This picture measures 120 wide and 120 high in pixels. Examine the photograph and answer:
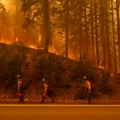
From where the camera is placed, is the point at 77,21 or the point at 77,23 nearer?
the point at 77,21

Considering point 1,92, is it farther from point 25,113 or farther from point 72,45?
point 72,45

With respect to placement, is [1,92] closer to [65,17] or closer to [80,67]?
[80,67]

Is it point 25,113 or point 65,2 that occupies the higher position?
point 65,2

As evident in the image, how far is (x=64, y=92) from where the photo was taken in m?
27.1

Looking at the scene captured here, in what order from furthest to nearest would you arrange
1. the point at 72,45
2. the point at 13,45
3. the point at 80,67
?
the point at 72,45
the point at 13,45
the point at 80,67

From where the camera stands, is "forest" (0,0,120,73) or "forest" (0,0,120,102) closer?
"forest" (0,0,120,102)

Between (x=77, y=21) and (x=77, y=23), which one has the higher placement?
(x=77, y=21)

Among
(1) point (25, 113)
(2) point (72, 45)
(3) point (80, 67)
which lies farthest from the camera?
(2) point (72, 45)

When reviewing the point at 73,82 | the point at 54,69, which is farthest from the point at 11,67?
the point at 73,82

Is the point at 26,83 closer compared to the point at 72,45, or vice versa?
the point at 26,83

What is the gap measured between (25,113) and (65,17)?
29.0 meters

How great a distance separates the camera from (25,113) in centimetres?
1350

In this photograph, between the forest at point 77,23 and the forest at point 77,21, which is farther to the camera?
the forest at point 77,21

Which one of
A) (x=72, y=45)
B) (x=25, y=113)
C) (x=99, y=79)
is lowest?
(x=25, y=113)
